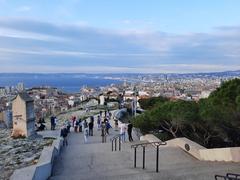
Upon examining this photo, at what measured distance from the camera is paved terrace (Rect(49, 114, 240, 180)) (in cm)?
973

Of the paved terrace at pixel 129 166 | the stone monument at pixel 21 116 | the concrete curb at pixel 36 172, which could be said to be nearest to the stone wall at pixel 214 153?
the paved terrace at pixel 129 166

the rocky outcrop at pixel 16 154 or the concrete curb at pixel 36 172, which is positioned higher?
the concrete curb at pixel 36 172

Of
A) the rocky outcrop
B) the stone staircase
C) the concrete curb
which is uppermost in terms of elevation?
the concrete curb

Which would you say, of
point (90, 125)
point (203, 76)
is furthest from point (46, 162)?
point (203, 76)

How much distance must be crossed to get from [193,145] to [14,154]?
691cm

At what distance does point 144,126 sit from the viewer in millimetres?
20719

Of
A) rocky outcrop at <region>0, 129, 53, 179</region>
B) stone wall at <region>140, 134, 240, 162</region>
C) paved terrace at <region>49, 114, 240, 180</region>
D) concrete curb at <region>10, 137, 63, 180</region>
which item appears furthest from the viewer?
rocky outcrop at <region>0, 129, 53, 179</region>

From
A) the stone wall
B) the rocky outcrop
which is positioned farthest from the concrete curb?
the stone wall

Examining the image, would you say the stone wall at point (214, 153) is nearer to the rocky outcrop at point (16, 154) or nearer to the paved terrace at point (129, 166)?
the paved terrace at point (129, 166)

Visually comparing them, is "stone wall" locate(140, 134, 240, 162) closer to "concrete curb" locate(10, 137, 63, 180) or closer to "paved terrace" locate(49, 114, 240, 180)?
"paved terrace" locate(49, 114, 240, 180)

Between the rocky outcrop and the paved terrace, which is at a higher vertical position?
the paved terrace

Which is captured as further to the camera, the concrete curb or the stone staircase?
the stone staircase

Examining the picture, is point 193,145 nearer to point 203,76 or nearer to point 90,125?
point 90,125

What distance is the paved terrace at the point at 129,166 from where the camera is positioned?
31.9ft
